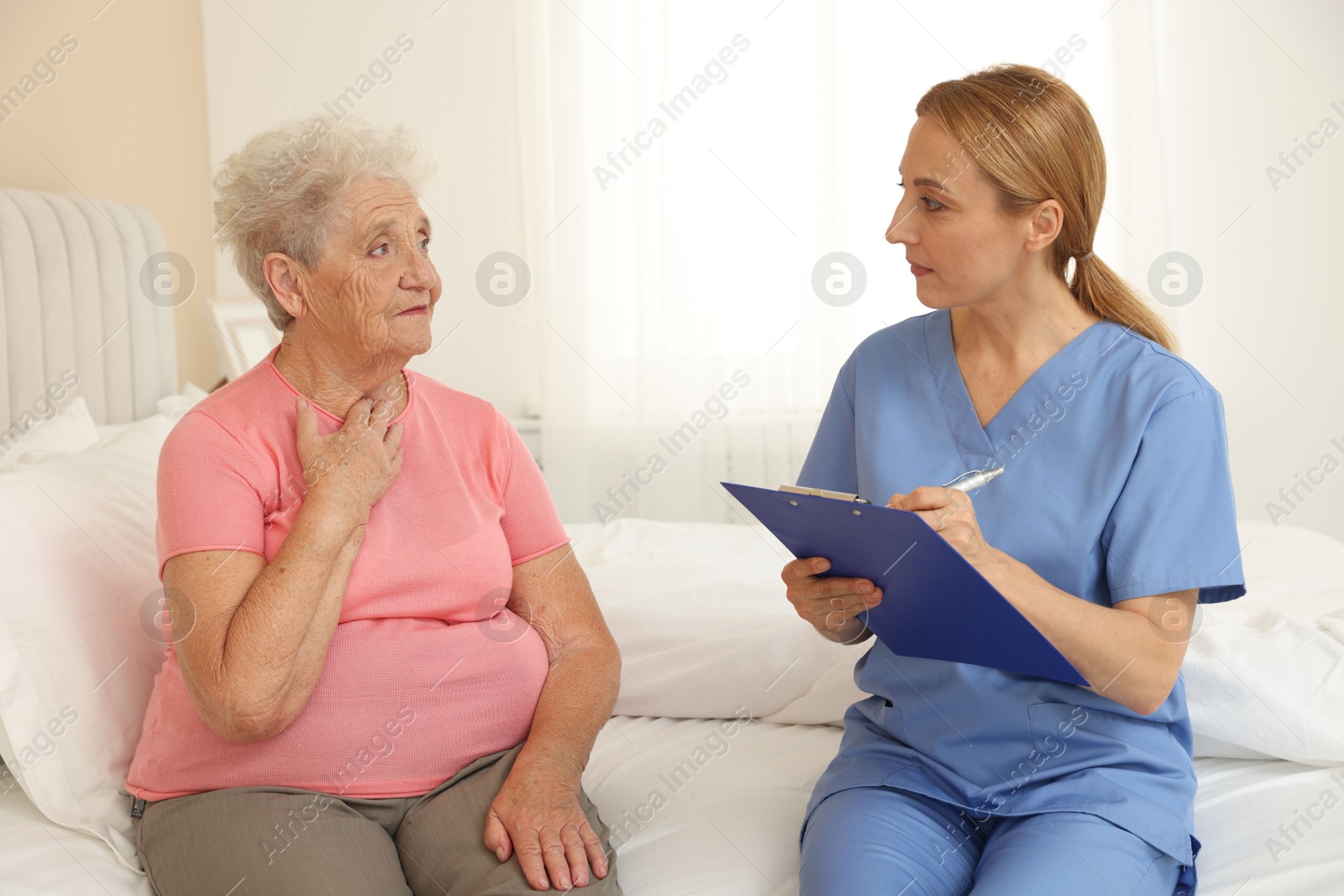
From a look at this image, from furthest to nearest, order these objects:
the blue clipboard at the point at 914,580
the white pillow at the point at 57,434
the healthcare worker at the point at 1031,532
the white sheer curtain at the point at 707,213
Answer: the white sheer curtain at the point at 707,213, the white pillow at the point at 57,434, the healthcare worker at the point at 1031,532, the blue clipboard at the point at 914,580

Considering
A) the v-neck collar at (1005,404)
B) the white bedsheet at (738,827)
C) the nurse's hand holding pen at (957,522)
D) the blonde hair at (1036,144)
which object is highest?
the blonde hair at (1036,144)

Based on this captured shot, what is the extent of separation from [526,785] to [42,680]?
61 cm

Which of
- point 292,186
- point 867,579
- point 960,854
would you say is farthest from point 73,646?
point 960,854

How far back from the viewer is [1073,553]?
1.15 metres

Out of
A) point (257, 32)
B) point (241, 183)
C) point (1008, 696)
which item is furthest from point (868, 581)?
point (257, 32)

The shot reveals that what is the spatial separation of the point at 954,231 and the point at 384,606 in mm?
780

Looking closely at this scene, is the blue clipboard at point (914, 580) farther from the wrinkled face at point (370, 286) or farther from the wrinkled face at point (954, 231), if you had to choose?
the wrinkled face at point (370, 286)

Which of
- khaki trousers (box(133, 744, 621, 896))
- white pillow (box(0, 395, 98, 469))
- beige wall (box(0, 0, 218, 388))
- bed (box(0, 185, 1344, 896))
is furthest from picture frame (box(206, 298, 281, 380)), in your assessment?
khaki trousers (box(133, 744, 621, 896))

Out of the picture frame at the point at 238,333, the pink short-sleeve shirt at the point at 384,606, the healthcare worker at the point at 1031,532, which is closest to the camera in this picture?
the healthcare worker at the point at 1031,532

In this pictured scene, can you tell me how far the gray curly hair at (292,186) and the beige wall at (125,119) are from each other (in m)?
1.37

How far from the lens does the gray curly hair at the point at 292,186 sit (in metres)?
1.30

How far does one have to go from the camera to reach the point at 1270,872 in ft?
3.62

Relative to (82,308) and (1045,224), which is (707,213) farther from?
(1045,224)

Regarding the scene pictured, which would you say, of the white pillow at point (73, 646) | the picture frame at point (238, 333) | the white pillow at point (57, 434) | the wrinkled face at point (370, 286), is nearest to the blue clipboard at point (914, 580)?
the wrinkled face at point (370, 286)
